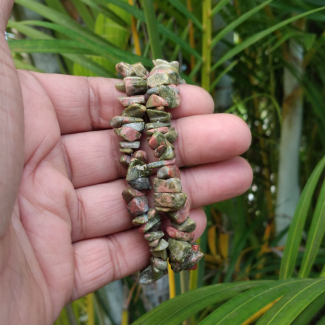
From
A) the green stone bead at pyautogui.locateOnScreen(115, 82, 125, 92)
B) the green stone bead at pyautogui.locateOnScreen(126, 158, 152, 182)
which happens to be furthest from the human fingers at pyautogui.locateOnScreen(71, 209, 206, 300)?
the green stone bead at pyautogui.locateOnScreen(115, 82, 125, 92)

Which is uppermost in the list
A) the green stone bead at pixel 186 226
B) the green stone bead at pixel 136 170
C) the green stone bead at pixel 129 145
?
the green stone bead at pixel 129 145

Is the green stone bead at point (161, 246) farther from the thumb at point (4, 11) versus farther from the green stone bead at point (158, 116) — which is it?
the thumb at point (4, 11)

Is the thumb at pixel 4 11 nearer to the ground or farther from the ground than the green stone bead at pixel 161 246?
farther from the ground

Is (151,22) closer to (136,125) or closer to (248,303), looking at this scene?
(136,125)

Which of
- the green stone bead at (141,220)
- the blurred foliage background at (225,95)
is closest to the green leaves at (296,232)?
the blurred foliage background at (225,95)

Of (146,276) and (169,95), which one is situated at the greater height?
(169,95)

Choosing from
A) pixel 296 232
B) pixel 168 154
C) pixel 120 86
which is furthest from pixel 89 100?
pixel 296 232
